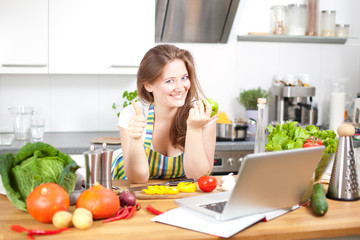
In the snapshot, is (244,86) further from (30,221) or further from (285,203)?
(30,221)

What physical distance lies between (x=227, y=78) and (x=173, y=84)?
193 cm

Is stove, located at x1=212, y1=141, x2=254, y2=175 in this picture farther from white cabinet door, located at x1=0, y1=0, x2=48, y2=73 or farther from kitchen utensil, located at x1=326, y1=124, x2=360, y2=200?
kitchen utensil, located at x1=326, y1=124, x2=360, y2=200

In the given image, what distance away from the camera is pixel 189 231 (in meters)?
1.37

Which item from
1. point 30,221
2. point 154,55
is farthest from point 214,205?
point 154,55

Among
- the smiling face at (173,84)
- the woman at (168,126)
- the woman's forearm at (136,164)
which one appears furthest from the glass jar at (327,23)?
the woman's forearm at (136,164)

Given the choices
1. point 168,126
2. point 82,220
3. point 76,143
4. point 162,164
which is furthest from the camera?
point 76,143

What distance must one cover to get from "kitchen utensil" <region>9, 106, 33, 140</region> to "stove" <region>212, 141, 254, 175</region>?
52.7 inches

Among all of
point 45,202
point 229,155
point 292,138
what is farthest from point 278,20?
point 45,202

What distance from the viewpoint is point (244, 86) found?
4043 mm

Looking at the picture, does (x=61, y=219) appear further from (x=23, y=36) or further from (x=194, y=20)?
(x=194, y=20)

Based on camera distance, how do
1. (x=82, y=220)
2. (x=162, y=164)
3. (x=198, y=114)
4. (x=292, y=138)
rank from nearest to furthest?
(x=82, y=220)
(x=292, y=138)
(x=198, y=114)
(x=162, y=164)

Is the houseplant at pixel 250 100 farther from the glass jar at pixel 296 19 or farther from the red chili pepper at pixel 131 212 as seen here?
the red chili pepper at pixel 131 212

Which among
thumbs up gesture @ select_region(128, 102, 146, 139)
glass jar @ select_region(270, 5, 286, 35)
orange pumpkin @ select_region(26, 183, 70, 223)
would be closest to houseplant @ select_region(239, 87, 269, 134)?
glass jar @ select_region(270, 5, 286, 35)

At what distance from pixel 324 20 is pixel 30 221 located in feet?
10.5
